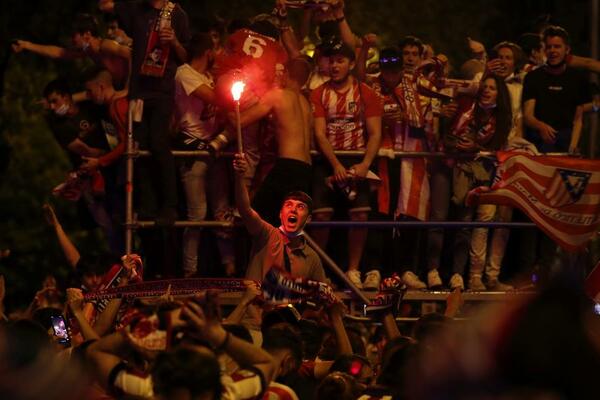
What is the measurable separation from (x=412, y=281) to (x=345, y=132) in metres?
1.29

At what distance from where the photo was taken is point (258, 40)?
39.9 feet

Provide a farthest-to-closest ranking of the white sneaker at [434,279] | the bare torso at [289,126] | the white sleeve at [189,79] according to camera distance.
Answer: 1. the white sneaker at [434,279]
2. the white sleeve at [189,79]
3. the bare torso at [289,126]

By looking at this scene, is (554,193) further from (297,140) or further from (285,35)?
(285,35)

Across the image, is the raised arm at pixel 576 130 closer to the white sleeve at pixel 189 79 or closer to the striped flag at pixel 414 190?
the striped flag at pixel 414 190

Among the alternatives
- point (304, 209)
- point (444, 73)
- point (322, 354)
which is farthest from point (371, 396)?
point (444, 73)

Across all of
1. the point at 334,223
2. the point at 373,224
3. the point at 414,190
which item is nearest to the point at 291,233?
the point at 334,223

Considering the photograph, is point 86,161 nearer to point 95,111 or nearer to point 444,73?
point 95,111

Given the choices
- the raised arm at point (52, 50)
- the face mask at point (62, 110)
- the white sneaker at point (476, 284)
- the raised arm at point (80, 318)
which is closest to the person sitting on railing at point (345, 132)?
the white sneaker at point (476, 284)

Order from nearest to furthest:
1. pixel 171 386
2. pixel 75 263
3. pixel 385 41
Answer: pixel 171 386 < pixel 75 263 < pixel 385 41

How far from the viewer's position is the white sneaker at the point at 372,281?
12.0m

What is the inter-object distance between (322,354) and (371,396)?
2687 millimetres

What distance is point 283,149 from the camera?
39.1 ft

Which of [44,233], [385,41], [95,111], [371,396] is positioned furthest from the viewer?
[44,233]

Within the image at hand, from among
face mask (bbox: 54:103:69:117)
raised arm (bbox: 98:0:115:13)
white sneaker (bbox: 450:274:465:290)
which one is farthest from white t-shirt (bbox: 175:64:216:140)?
white sneaker (bbox: 450:274:465:290)
